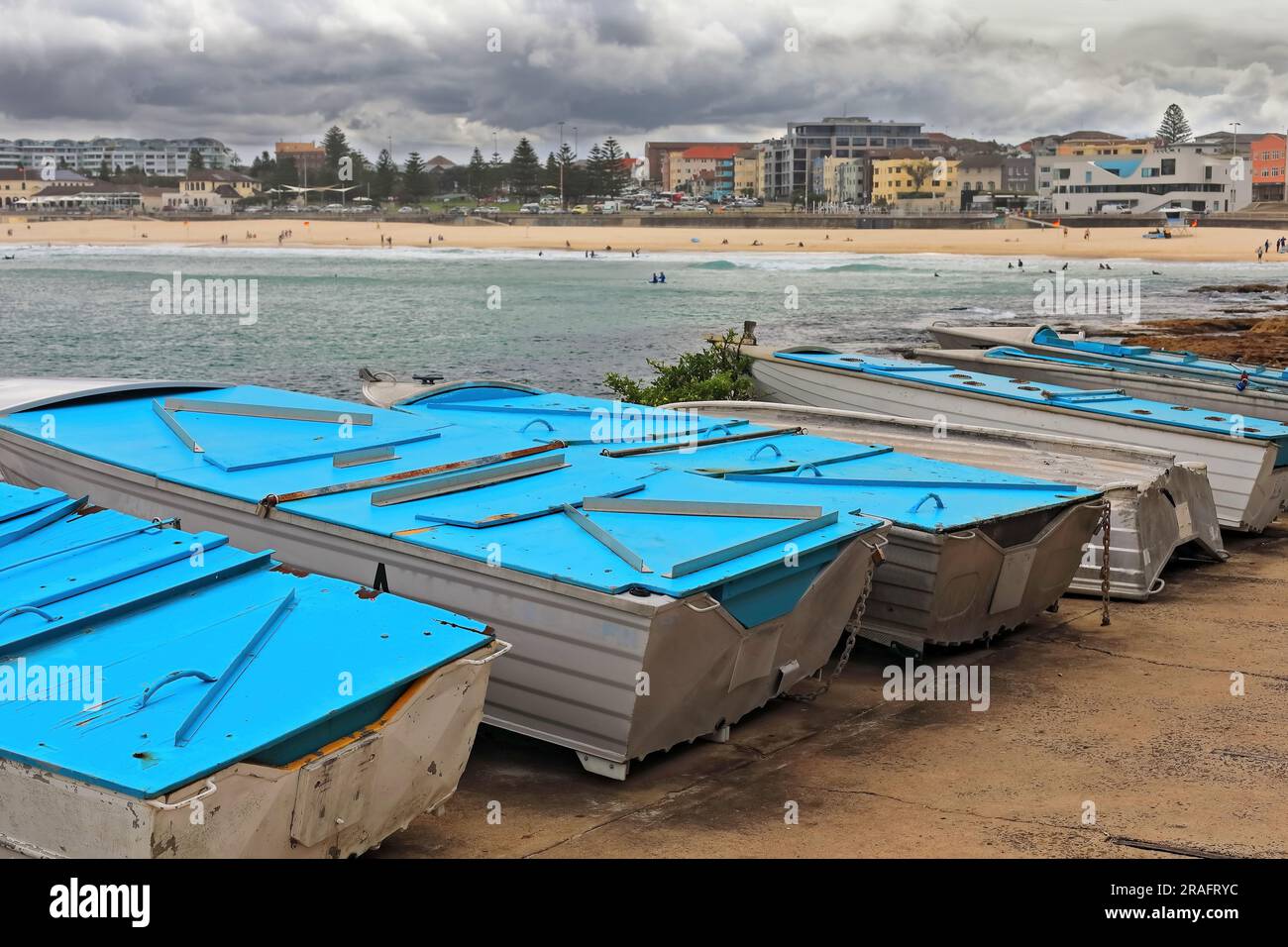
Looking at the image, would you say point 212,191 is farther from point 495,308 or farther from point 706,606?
point 706,606

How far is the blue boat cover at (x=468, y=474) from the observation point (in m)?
6.82

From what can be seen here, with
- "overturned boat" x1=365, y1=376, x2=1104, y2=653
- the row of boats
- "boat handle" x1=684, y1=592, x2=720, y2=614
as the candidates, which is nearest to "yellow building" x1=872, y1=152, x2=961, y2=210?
the row of boats

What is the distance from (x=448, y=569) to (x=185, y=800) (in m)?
2.65

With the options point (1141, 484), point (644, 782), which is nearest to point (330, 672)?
point (644, 782)

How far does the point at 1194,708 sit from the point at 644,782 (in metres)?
3.34

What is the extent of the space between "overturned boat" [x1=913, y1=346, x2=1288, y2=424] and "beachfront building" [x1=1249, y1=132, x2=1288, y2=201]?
14455 centimetres

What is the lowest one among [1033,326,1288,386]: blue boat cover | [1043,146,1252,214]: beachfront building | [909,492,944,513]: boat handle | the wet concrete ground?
the wet concrete ground

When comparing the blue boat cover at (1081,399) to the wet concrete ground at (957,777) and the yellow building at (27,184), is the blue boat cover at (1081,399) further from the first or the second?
the yellow building at (27,184)

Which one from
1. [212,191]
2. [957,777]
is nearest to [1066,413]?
[957,777]

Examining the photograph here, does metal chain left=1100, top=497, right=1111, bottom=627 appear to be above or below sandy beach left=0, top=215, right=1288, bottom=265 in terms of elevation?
below

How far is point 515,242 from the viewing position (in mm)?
118312

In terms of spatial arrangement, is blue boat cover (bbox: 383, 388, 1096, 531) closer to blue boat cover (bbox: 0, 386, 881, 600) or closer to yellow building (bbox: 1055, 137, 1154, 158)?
blue boat cover (bbox: 0, 386, 881, 600)

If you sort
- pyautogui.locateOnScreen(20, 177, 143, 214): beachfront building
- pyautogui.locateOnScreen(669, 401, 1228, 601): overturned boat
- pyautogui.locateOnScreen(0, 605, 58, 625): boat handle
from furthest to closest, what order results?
pyautogui.locateOnScreen(20, 177, 143, 214): beachfront building
pyautogui.locateOnScreen(669, 401, 1228, 601): overturned boat
pyautogui.locateOnScreen(0, 605, 58, 625): boat handle

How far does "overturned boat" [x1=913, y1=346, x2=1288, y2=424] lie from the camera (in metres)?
14.1
